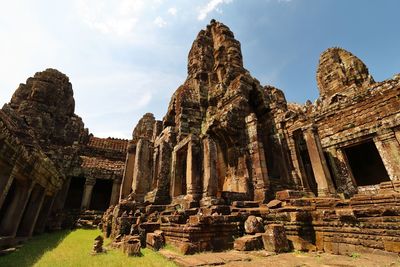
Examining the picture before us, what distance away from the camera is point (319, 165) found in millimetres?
11258

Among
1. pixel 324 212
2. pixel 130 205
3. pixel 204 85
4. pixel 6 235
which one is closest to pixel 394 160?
pixel 324 212

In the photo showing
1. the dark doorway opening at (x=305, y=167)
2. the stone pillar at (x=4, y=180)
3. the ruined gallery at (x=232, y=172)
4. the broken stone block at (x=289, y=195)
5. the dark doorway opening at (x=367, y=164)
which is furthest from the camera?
the dark doorway opening at (x=367, y=164)

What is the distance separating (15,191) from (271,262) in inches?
405

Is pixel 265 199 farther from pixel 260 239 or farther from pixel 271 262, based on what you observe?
pixel 271 262

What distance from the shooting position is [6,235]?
8305mm

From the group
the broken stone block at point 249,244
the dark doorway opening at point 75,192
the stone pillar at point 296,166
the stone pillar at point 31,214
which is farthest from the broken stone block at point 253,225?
the dark doorway opening at point 75,192

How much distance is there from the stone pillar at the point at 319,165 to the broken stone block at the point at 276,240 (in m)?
5.92

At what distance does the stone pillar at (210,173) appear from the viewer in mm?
8860

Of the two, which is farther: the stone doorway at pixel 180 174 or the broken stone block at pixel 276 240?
the stone doorway at pixel 180 174

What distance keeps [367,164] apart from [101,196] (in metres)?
25.2

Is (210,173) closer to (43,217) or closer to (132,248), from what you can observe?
(132,248)

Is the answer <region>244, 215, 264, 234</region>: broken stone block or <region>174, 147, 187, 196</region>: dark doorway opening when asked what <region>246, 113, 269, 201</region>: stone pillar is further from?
<region>174, 147, 187, 196</region>: dark doorway opening

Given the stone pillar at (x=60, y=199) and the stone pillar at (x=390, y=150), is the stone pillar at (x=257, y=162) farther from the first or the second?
the stone pillar at (x=60, y=199)

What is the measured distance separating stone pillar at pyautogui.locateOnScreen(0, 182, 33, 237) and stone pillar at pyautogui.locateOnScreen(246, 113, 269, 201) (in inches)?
384
